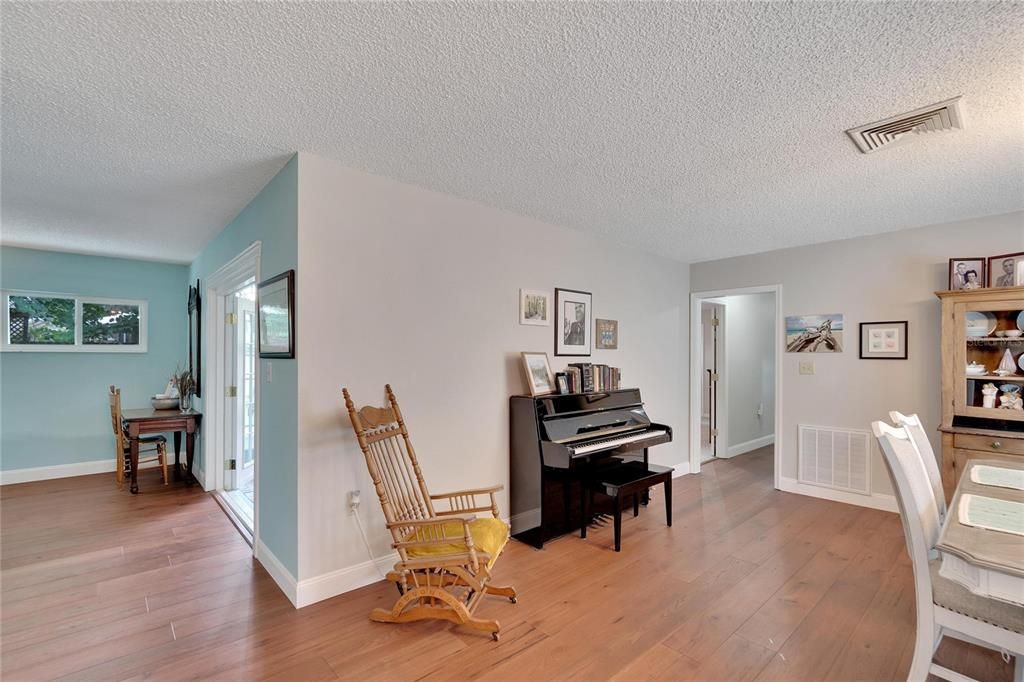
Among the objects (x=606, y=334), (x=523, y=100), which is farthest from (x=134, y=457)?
(x=523, y=100)

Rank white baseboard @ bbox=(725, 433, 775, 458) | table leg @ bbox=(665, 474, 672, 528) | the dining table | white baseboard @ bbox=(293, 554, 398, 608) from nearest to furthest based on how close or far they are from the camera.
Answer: the dining table, white baseboard @ bbox=(293, 554, 398, 608), table leg @ bbox=(665, 474, 672, 528), white baseboard @ bbox=(725, 433, 775, 458)

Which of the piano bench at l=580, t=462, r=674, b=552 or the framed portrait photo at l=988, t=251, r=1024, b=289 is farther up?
the framed portrait photo at l=988, t=251, r=1024, b=289

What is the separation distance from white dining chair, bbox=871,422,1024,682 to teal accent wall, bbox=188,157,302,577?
2.70 meters

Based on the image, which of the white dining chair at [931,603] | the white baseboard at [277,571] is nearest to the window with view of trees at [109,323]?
the white baseboard at [277,571]

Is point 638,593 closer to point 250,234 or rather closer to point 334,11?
point 334,11

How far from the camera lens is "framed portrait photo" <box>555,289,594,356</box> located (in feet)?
12.7

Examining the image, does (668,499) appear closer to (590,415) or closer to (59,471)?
(590,415)

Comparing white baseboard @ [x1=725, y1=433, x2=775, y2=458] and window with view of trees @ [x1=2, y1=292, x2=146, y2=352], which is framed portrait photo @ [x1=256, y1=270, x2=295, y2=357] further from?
white baseboard @ [x1=725, y1=433, x2=775, y2=458]

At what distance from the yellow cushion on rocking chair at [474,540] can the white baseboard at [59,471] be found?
14.9 ft

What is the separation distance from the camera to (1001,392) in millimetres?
3322

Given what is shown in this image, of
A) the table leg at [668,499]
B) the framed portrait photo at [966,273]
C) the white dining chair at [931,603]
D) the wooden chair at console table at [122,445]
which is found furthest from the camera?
the wooden chair at console table at [122,445]

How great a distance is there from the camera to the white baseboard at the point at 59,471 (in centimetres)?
468

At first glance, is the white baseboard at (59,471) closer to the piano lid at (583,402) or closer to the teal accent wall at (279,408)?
the teal accent wall at (279,408)

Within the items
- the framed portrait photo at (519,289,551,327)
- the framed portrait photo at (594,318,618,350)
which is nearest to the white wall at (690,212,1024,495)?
the framed portrait photo at (594,318,618,350)
